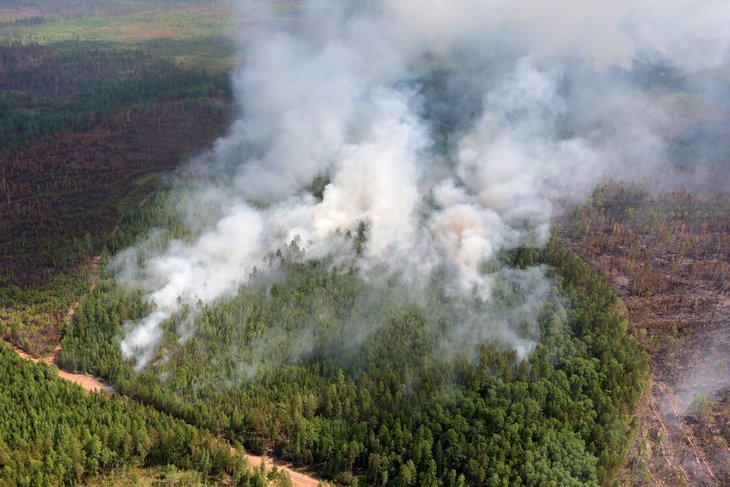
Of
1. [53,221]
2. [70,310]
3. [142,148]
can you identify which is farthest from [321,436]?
[142,148]

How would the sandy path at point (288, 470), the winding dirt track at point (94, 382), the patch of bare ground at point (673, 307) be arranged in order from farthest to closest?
the patch of bare ground at point (673, 307)
the winding dirt track at point (94, 382)
the sandy path at point (288, 470)

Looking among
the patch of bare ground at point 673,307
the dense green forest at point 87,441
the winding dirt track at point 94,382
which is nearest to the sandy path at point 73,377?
the winding dirt track at point 94,382

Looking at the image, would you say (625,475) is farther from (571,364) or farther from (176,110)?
(176,110)

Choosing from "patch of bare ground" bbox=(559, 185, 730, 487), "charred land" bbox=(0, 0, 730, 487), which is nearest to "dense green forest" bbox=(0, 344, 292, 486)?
"charred land" bbox=(0, 0, 730, 487)

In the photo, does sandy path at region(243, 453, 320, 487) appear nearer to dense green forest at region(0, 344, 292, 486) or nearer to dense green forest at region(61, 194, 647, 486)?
dense green forest at region(61, 194, 647, 486)

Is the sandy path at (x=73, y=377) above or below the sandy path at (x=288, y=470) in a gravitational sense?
above

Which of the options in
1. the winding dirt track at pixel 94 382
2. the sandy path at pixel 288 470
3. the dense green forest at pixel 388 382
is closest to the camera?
the dense green forest at pixel 388 382

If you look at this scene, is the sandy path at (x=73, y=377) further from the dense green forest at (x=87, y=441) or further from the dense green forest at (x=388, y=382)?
the dense green forest at (x=87, y=441)
